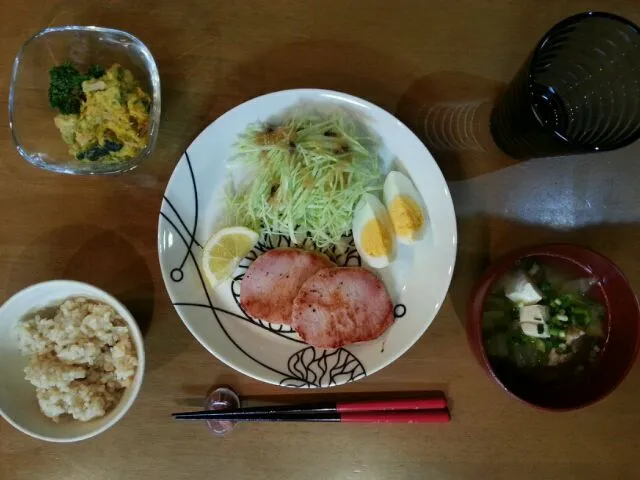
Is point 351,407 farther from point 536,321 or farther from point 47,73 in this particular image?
point 47,73

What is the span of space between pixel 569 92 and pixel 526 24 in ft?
1.08

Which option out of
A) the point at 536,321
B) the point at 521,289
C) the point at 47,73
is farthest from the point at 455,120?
the point at 47,73

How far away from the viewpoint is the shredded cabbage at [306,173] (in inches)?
66.3

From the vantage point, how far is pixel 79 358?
162cm

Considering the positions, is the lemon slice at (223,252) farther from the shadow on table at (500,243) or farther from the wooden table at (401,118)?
the shadow on table at (500,243)

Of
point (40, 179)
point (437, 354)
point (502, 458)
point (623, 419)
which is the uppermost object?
point (40, 179)

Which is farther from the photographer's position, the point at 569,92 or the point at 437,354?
the point at 437,354

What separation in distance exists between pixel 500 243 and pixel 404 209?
1.17 feet

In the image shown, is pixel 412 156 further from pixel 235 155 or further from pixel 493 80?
pixel 235 155

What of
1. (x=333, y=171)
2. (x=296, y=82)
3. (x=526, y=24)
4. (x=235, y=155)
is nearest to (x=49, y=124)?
(x=235, y=155)

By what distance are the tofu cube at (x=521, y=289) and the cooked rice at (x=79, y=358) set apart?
44.7 inches

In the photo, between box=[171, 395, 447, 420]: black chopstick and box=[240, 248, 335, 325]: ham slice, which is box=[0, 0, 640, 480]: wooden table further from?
box=[240, 248, 335, 325]: ham slice

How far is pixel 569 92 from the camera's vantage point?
157 cm

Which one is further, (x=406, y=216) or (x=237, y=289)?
(x=237, y=289)
